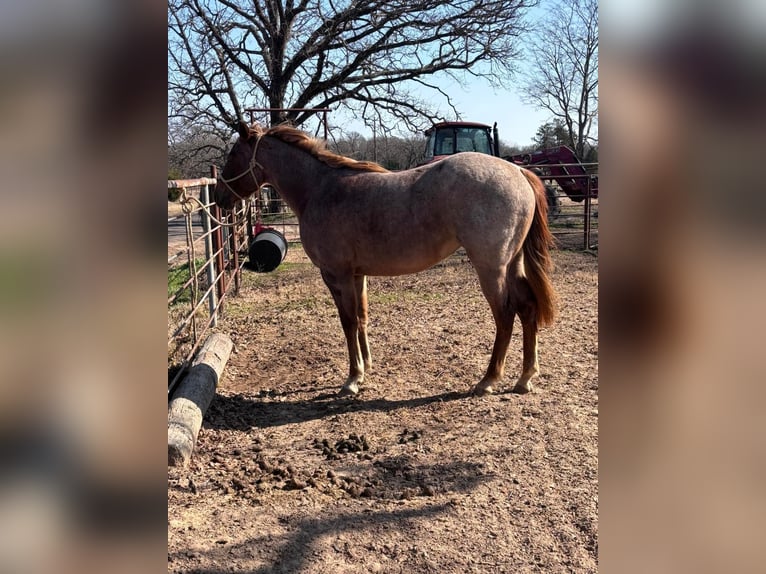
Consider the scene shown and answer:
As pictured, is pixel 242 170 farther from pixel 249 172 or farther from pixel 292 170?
pixel 292 170

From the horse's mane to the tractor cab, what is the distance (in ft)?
A: 24.7

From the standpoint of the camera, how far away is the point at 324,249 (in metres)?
3.95

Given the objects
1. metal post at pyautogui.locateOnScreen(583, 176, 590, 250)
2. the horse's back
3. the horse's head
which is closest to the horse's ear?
the horse's head

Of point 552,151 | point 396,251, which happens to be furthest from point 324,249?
point 552,151

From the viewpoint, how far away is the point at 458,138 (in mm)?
11562

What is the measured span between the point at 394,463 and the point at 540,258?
6.12 feet

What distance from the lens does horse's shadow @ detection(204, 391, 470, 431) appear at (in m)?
3.46

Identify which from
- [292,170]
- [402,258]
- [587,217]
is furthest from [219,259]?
[587,217]

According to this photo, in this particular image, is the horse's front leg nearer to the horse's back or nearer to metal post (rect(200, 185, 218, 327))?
the horse's back
